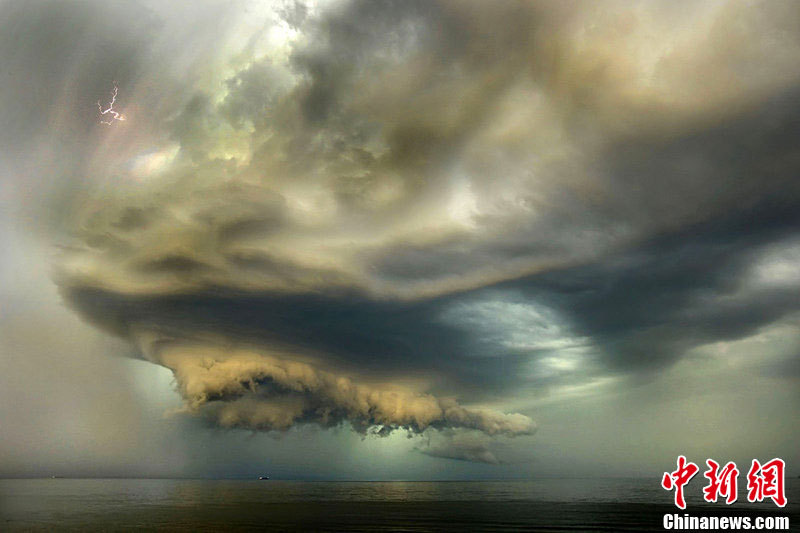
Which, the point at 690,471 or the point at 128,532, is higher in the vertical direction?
the point at 690,471

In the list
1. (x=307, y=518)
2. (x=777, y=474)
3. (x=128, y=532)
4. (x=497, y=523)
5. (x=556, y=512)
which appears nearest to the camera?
(x=777, y=474)

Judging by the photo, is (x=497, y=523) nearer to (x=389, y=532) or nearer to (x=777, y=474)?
(x=389, y=532)

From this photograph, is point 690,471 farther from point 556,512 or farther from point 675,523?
point 556,512

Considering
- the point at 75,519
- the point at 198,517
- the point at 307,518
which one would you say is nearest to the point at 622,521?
the point at 307,518

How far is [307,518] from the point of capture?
115m

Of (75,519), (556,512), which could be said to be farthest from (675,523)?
(75,519)

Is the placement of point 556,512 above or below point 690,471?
below

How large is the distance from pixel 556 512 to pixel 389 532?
6134 cm

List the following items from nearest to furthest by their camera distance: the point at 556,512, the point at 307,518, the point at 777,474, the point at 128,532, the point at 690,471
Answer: the point at 777,474 → the point at 690,471 → the point at 128,532 → the point at 307,518 → the point at 556,512

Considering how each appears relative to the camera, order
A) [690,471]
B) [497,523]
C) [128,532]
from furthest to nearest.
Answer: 1. [497,523]
2. [128,532]
3. [690,471]

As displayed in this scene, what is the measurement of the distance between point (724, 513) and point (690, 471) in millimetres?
66196

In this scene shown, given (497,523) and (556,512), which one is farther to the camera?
(556,512)

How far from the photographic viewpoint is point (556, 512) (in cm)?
13162

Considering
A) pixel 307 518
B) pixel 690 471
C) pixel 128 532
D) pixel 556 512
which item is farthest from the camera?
pixel 556 512
